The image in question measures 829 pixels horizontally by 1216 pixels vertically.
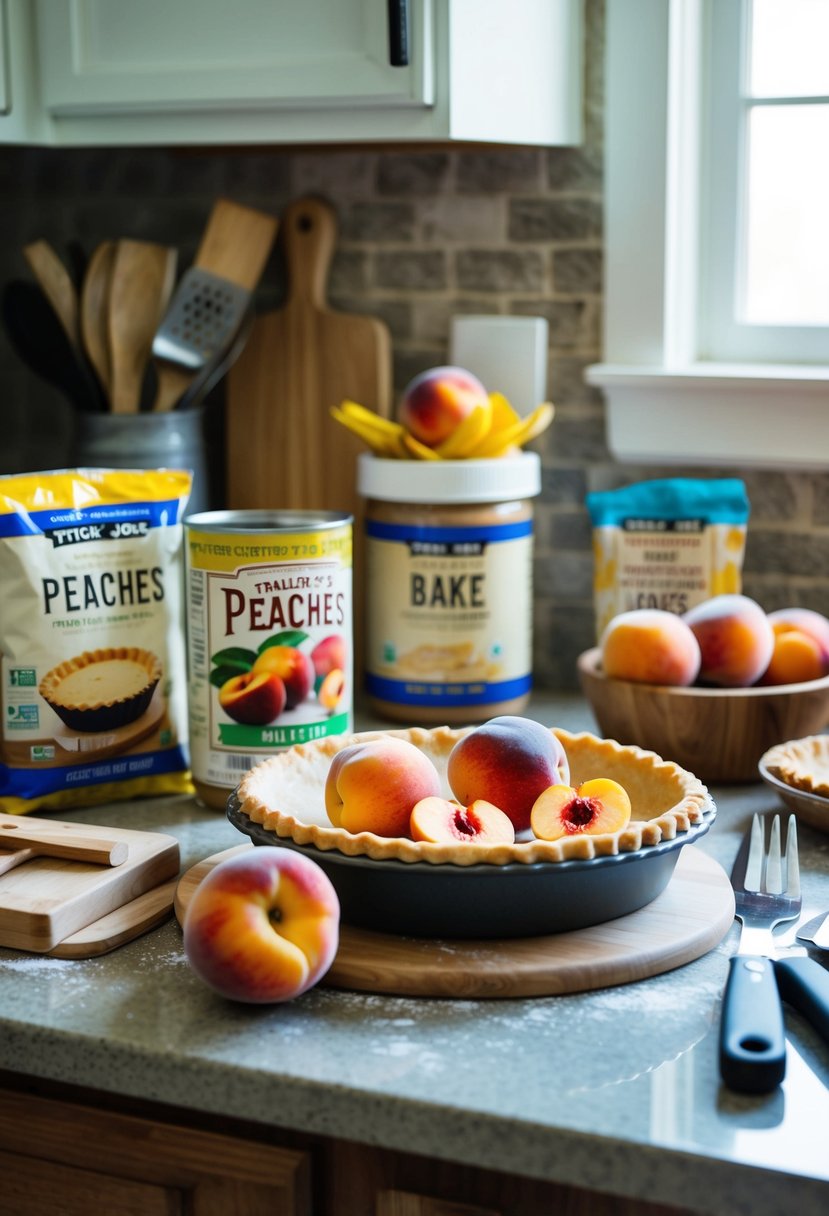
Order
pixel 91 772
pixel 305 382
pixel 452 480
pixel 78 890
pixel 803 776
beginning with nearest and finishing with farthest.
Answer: pixel 78 890
pixel 803 776
pixel 91 772
pixel 452 480
pixel 305 382

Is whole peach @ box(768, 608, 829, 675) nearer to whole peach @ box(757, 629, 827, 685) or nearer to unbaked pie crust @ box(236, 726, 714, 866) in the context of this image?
whole peach @ box(757, 629, 827, 685)

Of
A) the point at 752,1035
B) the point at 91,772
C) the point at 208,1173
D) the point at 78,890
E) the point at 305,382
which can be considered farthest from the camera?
the point at 305,382

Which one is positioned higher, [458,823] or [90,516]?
[90,516]

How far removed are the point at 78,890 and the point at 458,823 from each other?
0.27m

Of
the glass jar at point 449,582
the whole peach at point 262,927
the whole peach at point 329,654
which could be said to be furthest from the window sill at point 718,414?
the whole peach at point 262,927

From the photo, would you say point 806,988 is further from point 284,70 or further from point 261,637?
point 284,70

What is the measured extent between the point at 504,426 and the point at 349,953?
712 millimetres

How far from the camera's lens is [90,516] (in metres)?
1.18

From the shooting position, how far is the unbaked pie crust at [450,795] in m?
0.85

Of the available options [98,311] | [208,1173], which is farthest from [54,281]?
[208,1173]

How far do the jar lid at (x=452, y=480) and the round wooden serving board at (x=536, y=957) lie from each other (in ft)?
1.82

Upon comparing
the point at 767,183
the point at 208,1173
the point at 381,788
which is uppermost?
the point at 767,183

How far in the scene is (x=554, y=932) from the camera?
2.94 ft

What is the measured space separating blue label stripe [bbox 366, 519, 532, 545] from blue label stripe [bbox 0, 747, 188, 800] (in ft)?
1.07
